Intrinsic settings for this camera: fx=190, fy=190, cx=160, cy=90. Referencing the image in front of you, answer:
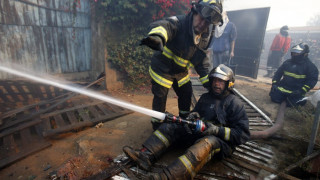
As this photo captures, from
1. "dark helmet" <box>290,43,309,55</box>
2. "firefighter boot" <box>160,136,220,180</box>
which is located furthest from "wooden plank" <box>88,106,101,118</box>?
"dark helmet" <box>290,43,309,55</box>

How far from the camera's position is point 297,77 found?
5609mm

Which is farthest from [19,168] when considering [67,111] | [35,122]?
[67,111]

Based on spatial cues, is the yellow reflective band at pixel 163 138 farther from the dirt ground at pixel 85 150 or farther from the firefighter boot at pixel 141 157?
the dirt ground at pixel 85 150

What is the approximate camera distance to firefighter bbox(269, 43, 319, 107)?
17.8 ft

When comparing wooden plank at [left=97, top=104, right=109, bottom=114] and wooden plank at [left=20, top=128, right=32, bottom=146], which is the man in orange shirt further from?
wooden plank at [left=20, top=128, right=32, bottom=146]

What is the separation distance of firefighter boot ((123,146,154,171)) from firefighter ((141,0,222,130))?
35.4 inches

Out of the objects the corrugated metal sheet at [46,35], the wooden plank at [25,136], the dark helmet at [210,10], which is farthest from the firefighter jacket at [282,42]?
the wooden plank at [25,136]

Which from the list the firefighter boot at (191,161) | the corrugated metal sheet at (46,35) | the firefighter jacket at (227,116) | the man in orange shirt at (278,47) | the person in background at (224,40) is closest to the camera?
the firefighter boot at (191,161)

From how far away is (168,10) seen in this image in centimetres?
701

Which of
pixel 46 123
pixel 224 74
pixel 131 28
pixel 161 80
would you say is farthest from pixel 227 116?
pixel 131 28

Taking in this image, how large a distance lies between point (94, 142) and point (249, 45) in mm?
9618

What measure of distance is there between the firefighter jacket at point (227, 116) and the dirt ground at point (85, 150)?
4.67ft

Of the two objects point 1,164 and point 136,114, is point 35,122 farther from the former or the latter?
point 136,114

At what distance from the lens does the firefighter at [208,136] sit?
2422mm
